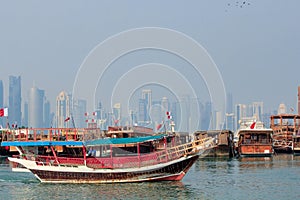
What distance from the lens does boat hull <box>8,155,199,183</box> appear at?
4450 centimetres

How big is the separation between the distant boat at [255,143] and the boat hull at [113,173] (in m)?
46.6

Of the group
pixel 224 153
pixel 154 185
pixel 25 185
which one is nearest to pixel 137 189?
pixel 154 185

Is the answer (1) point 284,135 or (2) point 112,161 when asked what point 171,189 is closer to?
(2) point 112,161

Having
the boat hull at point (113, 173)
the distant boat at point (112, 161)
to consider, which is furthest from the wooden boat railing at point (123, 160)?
the boat hull at point (113, 173)

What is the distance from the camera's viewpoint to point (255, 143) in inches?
3615

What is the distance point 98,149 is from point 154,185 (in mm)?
5702

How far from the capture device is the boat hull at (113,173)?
44.5 m

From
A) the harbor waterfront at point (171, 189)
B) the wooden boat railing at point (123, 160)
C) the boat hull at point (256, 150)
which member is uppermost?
the wooden boat railing at point (123, 160)

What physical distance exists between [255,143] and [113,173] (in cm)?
5114

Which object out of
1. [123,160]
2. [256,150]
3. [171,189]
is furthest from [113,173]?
[256,150]

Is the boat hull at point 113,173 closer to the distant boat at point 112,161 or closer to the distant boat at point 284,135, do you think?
the distant boat at point 112,161

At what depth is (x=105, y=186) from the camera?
4366 centimetres

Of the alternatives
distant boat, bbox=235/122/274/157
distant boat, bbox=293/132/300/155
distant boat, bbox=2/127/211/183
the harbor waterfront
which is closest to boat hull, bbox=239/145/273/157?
distant boat, bbox=235/122/274/157

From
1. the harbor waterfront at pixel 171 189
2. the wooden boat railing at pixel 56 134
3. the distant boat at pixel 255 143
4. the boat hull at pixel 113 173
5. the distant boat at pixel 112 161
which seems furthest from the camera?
the distant boat at pixel 255 143
